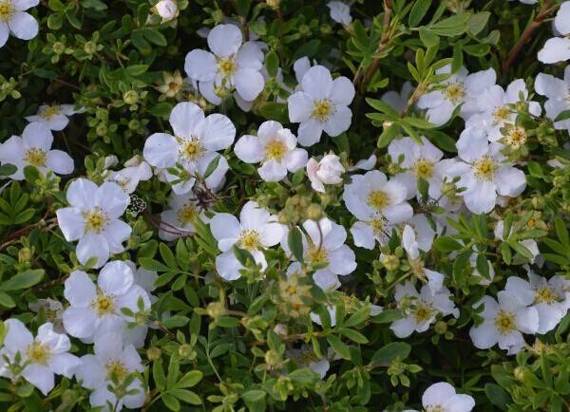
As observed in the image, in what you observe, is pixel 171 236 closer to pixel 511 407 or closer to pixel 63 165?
pixel 63 165

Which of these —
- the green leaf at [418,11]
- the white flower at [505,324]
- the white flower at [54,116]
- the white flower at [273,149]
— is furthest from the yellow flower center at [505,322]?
the white flower at [54,116]

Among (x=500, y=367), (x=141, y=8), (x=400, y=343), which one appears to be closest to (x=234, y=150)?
(x=141, y=8)

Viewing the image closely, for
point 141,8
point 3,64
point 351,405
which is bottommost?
point 351,405

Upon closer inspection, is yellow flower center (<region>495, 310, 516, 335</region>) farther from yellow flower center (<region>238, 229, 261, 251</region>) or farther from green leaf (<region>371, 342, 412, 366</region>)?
yellow flower center (<region>238, 229, 261, 251</region>)

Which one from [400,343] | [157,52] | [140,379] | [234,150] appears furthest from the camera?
[157,52]

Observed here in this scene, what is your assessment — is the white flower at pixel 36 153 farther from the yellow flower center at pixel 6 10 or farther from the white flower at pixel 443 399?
the white flower at pixel 443 399

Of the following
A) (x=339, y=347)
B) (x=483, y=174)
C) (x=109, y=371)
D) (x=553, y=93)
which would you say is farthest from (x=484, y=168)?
(x=109, y=371)
